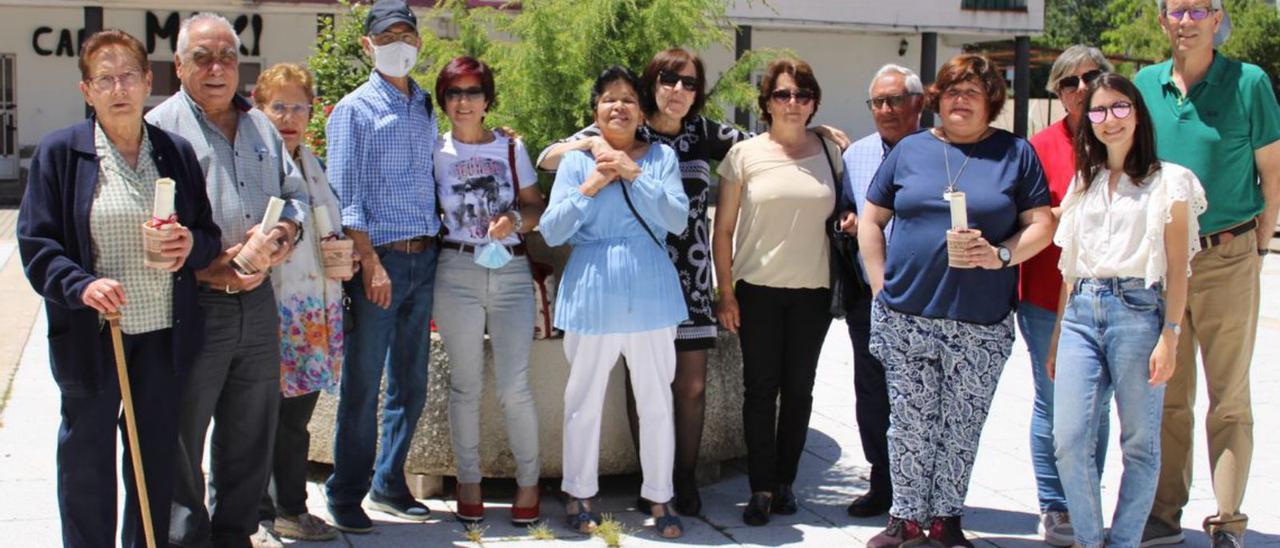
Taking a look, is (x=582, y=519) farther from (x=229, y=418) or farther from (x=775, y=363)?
(x=229, y=418)

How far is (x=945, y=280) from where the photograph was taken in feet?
15.3

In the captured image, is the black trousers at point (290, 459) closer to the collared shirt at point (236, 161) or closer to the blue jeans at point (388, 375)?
the blue jeans at point (388, 375)

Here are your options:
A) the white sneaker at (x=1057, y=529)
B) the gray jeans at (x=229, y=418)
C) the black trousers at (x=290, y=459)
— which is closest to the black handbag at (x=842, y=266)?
the white sneaker at (x=1057, y=529)

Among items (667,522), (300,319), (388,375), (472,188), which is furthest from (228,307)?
(667,522)

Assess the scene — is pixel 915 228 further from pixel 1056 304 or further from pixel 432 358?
pixel 432 358

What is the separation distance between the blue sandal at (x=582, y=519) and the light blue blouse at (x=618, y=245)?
0.70m

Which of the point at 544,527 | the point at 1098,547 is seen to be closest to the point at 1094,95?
the point at 1098,547

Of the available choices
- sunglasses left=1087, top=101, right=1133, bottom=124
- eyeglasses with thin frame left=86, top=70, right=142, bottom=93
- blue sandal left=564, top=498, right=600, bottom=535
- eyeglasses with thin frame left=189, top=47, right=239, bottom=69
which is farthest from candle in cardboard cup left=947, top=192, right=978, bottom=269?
eyeglasses with thin frame left=86, top=70, right=142, bottom=93

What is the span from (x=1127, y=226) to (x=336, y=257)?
2698 millimetres

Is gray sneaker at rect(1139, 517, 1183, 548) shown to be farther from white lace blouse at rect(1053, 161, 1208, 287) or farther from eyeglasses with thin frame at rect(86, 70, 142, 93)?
eyeglasses with thin frame at rect(86, 70, 142, 93)

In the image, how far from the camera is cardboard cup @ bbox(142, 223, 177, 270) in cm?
381

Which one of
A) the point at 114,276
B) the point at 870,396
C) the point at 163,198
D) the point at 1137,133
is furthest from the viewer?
the point at 870,396

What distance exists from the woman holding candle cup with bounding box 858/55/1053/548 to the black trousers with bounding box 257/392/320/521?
84.0 inches

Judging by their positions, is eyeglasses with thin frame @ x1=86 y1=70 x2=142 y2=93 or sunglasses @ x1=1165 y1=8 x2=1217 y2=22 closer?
eyeglasses with thin frame @ x1=86 y1=70 x2=142 y2=93
